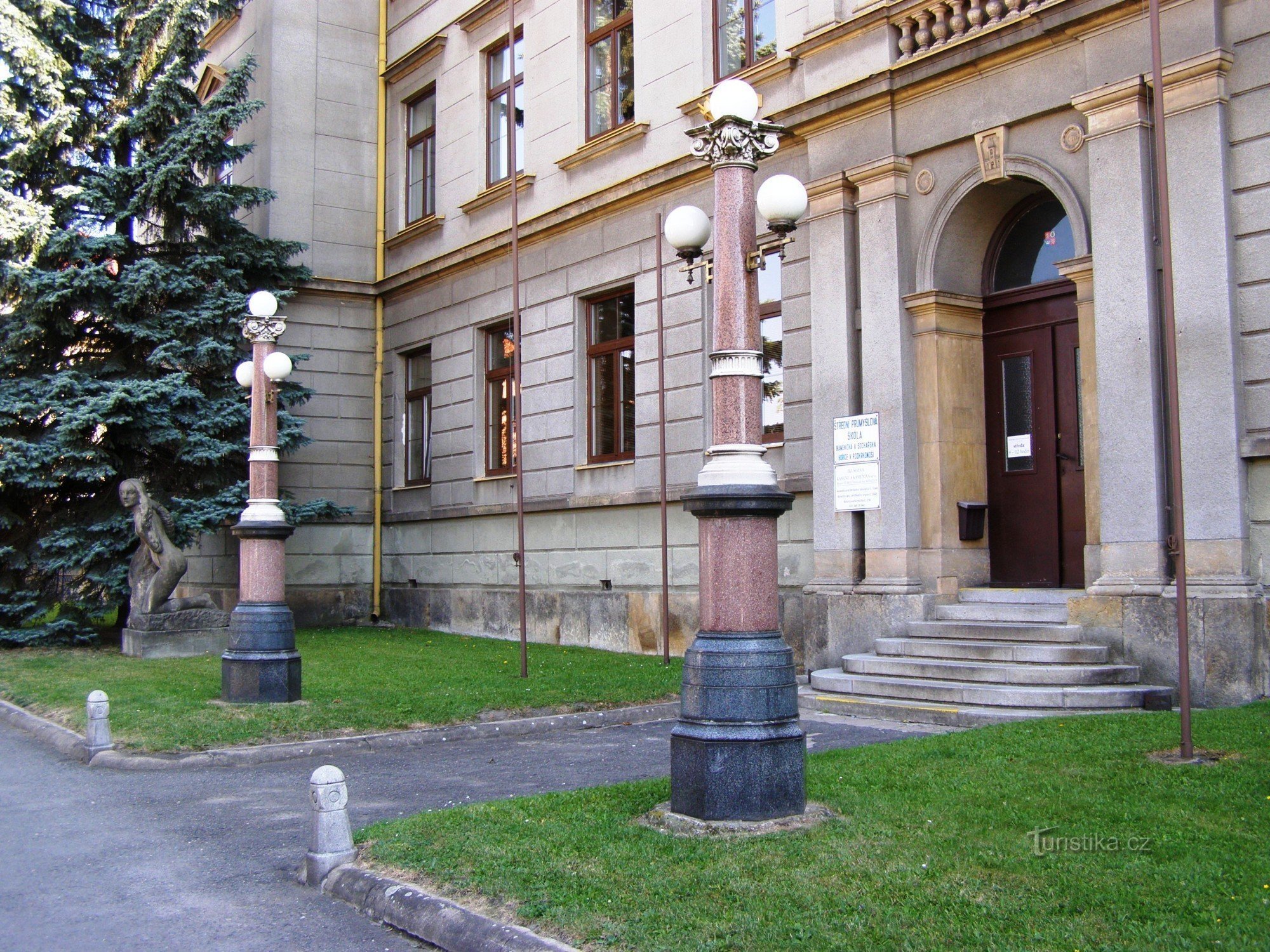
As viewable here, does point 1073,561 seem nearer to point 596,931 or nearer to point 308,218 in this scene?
point 596,931

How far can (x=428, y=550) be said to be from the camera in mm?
22234

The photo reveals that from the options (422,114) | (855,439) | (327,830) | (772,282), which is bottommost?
(327,830)

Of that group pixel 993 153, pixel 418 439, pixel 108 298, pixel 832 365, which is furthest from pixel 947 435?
pixel 108 298

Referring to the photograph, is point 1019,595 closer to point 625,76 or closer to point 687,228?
point 687,228

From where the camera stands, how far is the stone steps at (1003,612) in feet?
37.7

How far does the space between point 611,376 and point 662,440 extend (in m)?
3.38

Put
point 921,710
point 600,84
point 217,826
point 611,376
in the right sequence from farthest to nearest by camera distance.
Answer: point 600,84 → point 611,376 → point 921,710 → point 217,826

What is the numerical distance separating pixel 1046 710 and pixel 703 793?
4.85m

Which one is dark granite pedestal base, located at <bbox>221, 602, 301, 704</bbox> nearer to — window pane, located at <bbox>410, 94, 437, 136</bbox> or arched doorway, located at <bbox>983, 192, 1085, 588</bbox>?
arched doorway, located at <bbox>983, 192, 1085, 588</bbox>

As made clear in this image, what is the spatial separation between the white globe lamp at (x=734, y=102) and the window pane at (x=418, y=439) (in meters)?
16.4

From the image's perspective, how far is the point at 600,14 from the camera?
734 inches

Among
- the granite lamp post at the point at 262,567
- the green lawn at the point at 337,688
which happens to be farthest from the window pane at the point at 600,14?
the green lawn at the point at 337,688

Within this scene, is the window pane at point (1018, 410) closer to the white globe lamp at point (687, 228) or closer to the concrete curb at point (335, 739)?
the concrete curb at point (335, 739)

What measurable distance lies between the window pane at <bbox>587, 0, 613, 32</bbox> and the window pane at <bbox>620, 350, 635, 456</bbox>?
5.27 m
